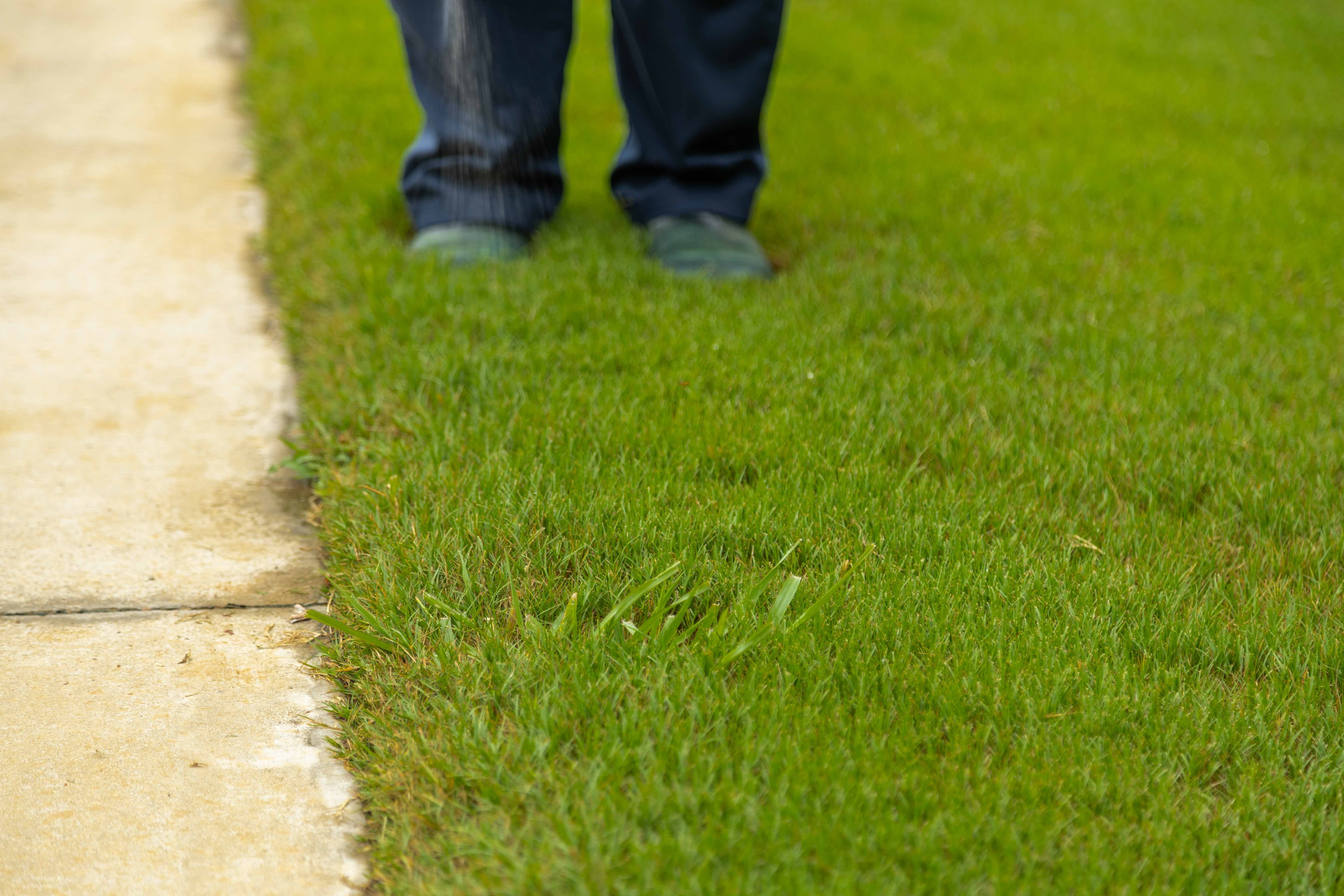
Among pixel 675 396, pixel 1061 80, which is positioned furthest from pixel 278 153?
pixel 1061 80

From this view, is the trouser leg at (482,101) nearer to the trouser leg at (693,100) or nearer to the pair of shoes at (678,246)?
the pair of shoes at (678,246)

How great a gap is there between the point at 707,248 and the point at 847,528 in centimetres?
123

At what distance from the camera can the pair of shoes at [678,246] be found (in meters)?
2.79

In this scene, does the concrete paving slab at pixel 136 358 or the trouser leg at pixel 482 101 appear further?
the trouser leg at pixel 482 101

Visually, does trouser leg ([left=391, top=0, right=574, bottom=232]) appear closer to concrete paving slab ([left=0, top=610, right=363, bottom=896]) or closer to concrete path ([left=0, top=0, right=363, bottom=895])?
concrete path ([left=0, top=0, right=363, bottom=895])

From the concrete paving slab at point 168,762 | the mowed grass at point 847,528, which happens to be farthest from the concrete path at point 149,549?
the mowed grass at point 847,528

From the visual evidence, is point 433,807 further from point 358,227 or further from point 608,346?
point 358,227

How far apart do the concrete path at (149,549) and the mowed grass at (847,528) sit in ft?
0.36

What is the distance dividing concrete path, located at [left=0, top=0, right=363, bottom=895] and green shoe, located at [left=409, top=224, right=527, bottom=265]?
0.43 m

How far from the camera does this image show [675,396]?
2213mm

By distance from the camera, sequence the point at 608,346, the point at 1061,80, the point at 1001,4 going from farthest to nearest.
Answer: the point at 1001,4, the point at 1061,80, the point at 608,346

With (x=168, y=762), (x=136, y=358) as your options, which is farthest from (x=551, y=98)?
(x=168, y=762)

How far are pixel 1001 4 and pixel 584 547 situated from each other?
5613 millimetres

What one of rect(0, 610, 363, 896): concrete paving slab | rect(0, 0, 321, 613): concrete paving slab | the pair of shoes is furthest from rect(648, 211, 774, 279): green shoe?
rect(0, 610, 363, 896): concrete paving slab
